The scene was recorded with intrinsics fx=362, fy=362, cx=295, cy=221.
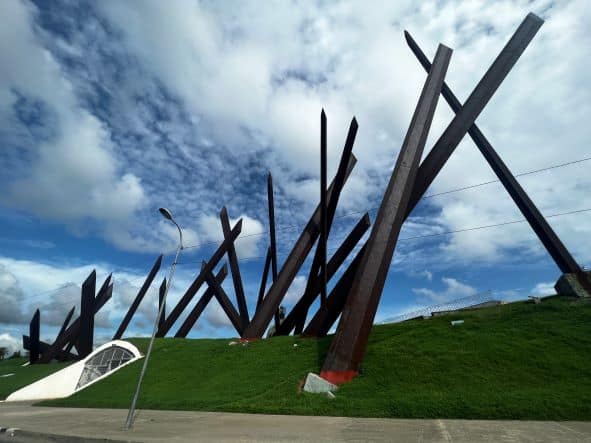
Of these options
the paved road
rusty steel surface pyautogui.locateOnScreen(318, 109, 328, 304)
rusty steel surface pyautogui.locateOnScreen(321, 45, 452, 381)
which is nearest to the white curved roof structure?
the paved road

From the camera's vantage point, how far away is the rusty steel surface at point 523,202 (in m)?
14.7

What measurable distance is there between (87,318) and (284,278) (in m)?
18.4

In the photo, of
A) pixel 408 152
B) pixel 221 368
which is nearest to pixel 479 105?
pixel 408 152

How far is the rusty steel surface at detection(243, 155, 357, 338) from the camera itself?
1944 centimetres

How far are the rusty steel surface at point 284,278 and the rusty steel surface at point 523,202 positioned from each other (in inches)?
311

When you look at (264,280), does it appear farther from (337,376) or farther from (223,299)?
(337,376)

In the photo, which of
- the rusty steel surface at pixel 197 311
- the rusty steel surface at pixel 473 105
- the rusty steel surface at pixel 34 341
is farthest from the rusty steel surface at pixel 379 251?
the rusty steel surface at pixel 34 341

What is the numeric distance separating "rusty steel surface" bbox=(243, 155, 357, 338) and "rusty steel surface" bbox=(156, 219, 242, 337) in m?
9.94

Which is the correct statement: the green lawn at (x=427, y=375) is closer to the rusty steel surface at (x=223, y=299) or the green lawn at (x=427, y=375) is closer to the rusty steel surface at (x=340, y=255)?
the rusty steel surface at (x=340, y=255)

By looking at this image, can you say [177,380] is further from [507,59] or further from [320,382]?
[507,59]

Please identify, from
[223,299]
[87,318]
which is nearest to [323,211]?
[223,299]

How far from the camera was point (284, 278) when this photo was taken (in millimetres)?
20109

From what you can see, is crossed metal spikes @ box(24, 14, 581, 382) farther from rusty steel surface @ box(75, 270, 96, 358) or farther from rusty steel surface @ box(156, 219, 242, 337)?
rusty steel surface @ box(75, 270, 96, 358)

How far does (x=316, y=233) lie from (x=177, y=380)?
34.3 feet
